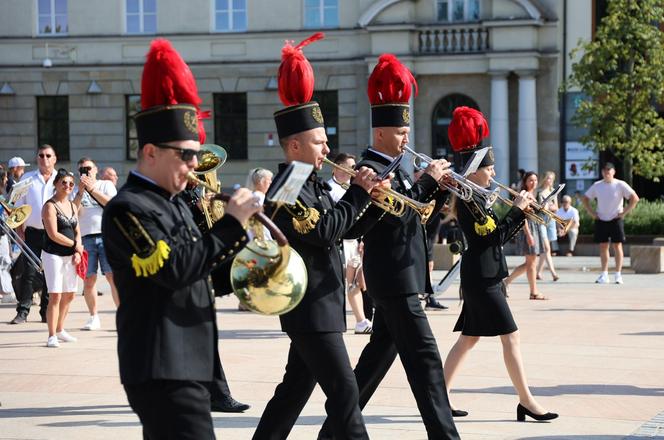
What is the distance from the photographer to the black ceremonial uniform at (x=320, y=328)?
5.77 metres

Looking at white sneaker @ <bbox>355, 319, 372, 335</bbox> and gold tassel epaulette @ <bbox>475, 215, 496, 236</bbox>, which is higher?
gold tassel epaulette @ <bbox>475, 215, 496, 236</bbox>

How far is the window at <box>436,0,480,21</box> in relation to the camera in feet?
111

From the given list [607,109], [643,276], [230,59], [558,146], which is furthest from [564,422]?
[230,59]

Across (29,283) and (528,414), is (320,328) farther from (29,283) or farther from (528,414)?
(29,283)

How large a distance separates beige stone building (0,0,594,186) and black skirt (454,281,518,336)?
25.7m

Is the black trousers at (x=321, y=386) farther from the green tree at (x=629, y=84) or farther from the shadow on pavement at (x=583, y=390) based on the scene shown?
the green tree at (x=629, y=84)

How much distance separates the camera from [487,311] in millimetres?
7734

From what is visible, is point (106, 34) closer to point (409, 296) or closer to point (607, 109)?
point (607, 109)

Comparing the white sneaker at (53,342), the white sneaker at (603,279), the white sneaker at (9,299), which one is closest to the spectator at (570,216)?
the white sneaker at (603,279)

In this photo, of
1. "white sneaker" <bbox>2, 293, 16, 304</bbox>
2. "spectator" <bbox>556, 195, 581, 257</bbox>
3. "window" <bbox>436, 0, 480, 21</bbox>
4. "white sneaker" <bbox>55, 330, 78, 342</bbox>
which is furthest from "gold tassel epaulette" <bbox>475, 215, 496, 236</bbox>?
"window" <bbox>436, 0, 480, 21</bbox>

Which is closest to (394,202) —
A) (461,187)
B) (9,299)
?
(461,187)

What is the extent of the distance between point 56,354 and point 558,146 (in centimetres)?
2417

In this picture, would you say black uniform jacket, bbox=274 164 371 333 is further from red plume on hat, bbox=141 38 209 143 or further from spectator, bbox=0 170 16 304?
spectator, bbox=0 170 16 304

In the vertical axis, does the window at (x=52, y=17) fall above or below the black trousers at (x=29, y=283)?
above
